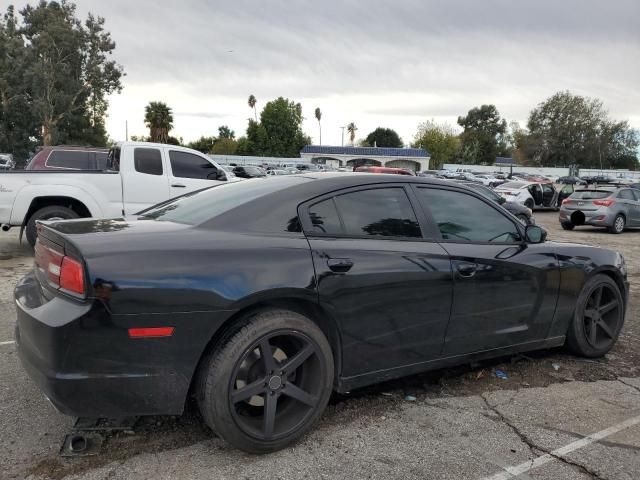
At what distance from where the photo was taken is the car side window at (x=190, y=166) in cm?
943

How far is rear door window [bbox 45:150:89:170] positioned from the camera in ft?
35.0

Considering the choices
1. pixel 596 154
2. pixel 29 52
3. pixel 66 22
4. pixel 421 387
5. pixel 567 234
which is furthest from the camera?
pixel 596 154

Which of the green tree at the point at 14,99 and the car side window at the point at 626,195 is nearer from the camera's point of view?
the car side window at the point at 626,195

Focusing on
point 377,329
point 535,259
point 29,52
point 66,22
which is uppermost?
point 66,22

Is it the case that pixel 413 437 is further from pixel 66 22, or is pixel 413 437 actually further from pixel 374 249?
pixel 66 22

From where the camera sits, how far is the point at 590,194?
16.8m

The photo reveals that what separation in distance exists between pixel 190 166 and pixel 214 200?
638cm

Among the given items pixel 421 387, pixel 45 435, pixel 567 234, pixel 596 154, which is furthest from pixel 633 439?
pixel 596 154

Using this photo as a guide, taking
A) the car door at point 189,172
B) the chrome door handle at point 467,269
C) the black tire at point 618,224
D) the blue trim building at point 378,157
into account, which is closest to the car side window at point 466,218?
the chrome door handle at point 467,269

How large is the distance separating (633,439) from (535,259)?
4.41 feet

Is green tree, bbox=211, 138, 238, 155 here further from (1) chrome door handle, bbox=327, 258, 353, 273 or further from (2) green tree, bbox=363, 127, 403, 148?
(1) chrome door handle, bbox=327, 258, 353, 273

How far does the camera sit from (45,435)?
2977 mm

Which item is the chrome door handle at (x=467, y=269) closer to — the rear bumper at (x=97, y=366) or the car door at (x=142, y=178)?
the rear bumper at (x=97, y=366)

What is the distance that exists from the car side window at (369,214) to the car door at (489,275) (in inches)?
7.7
